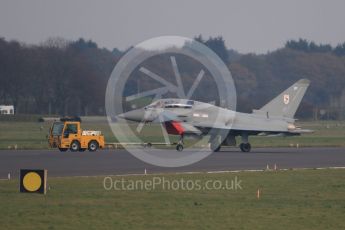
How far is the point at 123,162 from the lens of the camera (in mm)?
32875

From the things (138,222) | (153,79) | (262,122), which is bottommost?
(138,222)

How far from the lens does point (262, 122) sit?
4338 cm

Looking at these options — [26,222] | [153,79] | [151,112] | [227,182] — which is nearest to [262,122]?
[151,112]

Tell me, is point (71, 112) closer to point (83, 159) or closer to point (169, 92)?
point (169, 92)

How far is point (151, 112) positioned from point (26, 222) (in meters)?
26.9

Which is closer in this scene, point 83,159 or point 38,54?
point 83,159

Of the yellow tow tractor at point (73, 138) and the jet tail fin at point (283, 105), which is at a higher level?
the jet tail fin at point (283, 105)

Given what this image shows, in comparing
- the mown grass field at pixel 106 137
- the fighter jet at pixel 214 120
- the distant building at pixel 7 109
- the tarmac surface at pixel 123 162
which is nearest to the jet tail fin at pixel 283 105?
the fighter jet at pixel 214 120

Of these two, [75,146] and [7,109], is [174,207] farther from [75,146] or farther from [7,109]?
[7,109]

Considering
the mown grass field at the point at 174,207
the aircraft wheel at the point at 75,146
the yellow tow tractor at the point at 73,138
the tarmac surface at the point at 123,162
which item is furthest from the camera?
the aircraft wheel at the point at 75,146

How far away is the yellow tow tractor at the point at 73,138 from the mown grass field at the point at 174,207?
55.7 feet

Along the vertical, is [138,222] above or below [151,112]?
below

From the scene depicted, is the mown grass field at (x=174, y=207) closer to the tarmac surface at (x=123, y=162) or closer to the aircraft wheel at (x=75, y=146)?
the tarmac surface at (x=123, y=162)

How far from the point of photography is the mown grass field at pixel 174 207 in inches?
622
